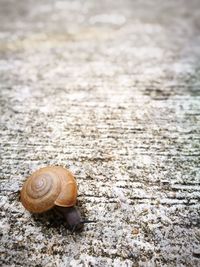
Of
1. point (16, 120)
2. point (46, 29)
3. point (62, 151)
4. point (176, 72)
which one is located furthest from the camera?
point (46, 29)

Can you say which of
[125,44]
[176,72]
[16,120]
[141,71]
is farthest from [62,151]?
[125,44]

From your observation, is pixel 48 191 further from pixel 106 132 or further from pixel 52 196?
pixel 106 132

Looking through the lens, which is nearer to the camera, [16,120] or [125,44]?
[16,120]

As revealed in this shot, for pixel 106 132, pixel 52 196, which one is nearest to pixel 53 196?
pixel 52 196

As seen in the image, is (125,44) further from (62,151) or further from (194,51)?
(62,151)

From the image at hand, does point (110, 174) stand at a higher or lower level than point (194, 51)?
lower
